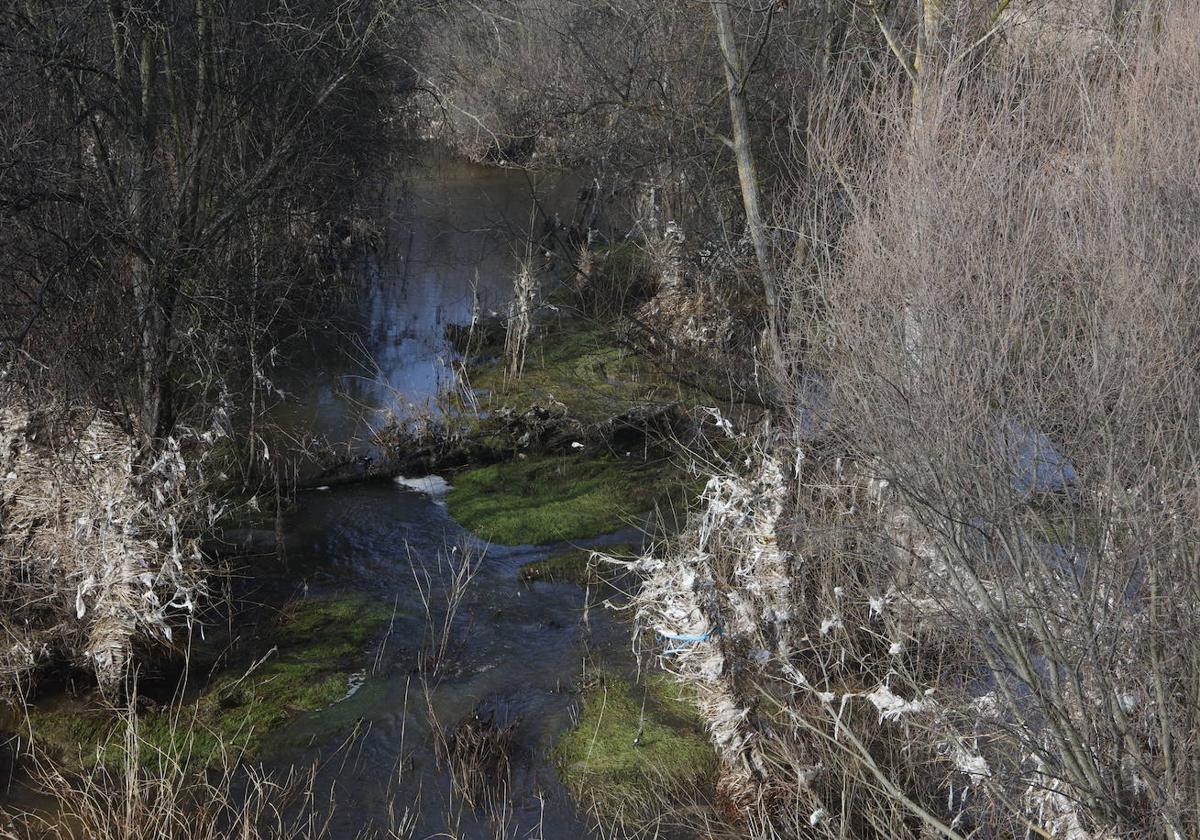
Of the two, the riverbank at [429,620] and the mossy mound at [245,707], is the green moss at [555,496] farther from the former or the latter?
the mossy mound at [245,707]

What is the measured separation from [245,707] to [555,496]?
371 centimetres

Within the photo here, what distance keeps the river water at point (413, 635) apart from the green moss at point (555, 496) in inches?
9.3

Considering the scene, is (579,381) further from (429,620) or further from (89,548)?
(89,548)

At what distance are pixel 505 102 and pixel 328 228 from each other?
310 centimetres

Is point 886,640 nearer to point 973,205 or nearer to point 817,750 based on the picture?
point 817,750

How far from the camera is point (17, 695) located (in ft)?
19.5

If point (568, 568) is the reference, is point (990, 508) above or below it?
above

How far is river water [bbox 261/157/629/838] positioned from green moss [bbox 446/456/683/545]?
0.24 meters

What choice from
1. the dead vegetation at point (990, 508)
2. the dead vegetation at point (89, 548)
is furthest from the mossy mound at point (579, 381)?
the dead vegetation at point (89, 548)

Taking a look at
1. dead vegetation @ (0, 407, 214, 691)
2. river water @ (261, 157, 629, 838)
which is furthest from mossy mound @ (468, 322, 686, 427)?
dead vegetation @ (0, 407, 214, 691)

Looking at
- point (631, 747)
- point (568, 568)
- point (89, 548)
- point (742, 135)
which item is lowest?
point (631, 747)

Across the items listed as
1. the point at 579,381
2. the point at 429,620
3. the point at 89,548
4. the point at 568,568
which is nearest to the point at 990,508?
the point at 429,620

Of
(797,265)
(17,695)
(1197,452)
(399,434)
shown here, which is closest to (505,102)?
(399,434)

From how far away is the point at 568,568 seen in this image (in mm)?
7891
